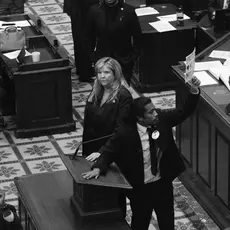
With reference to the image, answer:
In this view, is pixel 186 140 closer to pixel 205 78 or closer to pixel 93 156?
pixel 205 78

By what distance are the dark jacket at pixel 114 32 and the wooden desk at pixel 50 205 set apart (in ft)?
11.4

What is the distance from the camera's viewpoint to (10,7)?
13.9 meters

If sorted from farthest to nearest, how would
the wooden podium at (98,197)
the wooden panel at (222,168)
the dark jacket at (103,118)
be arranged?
1. the wooden panel at (222,168)
2. the dark jacket at (103,118)
3. the wooden podium at (98,197)

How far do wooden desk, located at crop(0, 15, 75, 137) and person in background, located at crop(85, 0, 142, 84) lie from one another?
0.45 meters

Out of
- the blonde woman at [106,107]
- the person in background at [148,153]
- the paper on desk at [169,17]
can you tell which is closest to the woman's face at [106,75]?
the blonde woman at [106,107]

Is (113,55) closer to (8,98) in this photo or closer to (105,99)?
(8,98)

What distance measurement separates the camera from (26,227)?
314 inches

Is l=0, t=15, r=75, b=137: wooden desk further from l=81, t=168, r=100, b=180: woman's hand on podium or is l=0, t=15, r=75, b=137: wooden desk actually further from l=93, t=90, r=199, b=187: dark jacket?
l=81, t=168, r=100, b=180: woman's hand on podium

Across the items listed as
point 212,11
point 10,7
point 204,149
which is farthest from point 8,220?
point 10,7

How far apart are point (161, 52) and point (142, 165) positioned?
16.4ft

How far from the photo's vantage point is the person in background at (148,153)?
759 centimetres

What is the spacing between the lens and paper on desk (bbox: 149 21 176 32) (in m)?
12.4

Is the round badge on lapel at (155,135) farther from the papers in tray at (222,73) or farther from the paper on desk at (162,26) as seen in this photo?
the paper on desk at (162,26)

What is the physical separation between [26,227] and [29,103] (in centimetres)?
363
